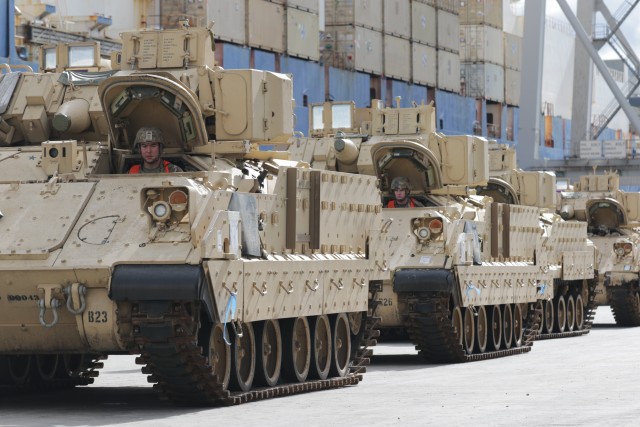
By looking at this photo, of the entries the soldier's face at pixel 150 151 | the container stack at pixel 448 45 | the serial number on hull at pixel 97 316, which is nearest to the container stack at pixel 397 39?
the container stack at pixel 448 45

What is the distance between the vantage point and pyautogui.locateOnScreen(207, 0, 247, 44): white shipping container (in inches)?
2411

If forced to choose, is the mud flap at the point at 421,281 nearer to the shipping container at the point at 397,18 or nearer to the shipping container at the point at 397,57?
the shipping container at the point at 397,57

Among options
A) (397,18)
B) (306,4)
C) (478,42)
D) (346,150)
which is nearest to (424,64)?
(397,18)

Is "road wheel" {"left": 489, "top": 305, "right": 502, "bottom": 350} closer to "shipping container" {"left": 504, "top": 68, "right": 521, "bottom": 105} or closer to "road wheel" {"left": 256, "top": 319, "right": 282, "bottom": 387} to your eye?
"road wheel" {"left": 256, "top": 319, "right": 282, "bottom": 387}

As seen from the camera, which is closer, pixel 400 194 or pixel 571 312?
pixel 400 194

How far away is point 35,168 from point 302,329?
4.14 metres

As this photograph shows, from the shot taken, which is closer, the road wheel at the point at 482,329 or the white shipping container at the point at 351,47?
the road wheel at the point at 482,329

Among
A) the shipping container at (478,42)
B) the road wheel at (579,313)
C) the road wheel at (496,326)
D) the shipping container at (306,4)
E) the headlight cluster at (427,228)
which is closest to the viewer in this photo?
the headlight cluster at (427,228)

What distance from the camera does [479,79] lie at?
94.1 metres

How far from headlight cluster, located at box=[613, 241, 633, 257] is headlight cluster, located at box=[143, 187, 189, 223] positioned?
27.4 m

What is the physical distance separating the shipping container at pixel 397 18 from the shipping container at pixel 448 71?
4398mm

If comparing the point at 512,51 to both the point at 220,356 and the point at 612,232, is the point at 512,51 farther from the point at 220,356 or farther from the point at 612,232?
the point at 220,356

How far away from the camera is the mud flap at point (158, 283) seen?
1728 cm

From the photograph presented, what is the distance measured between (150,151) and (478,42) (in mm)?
74984
